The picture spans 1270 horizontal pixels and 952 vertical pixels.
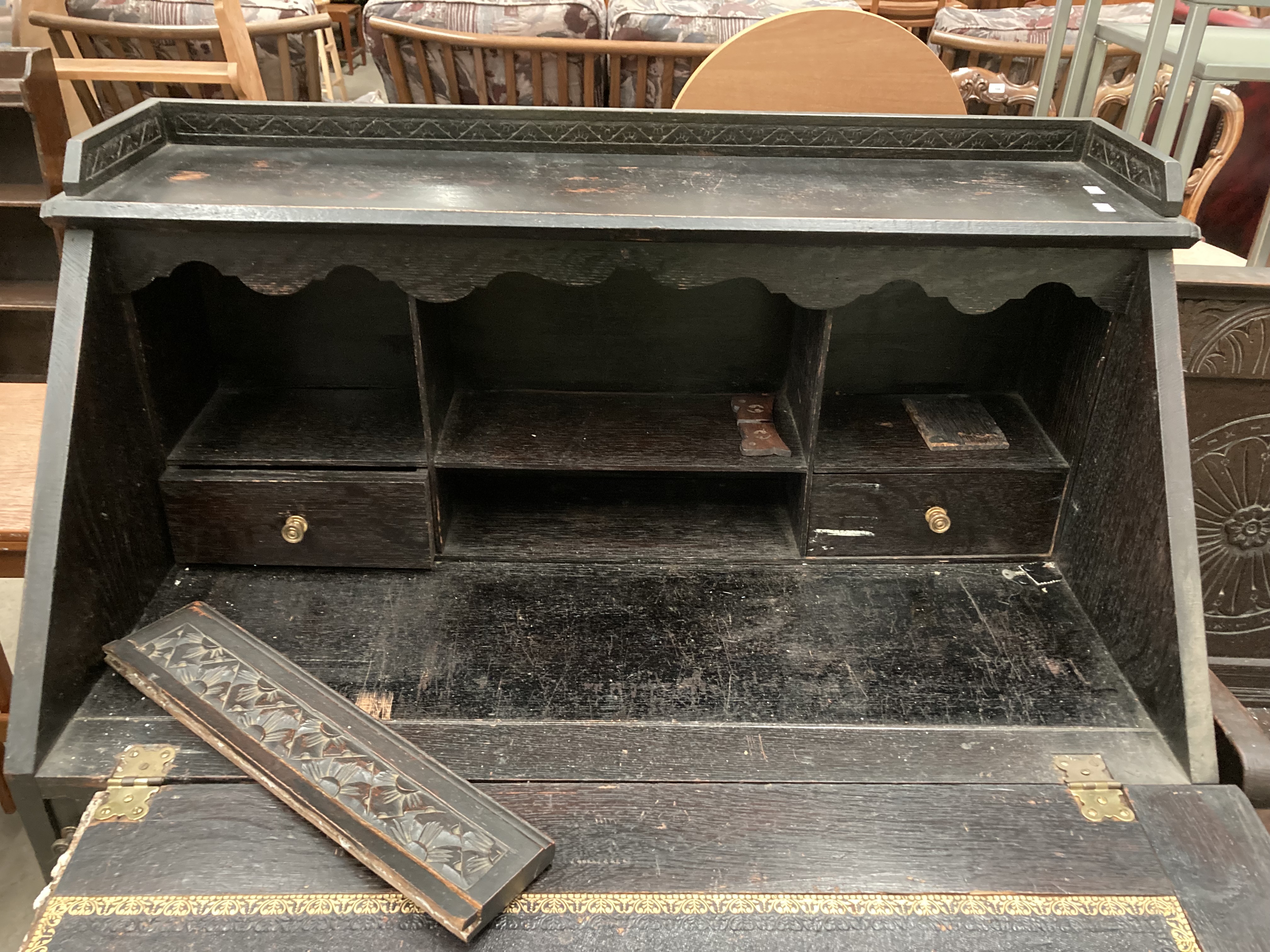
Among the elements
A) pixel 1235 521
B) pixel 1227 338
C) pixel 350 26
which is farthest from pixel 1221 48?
pixel 350 26

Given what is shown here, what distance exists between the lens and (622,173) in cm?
138

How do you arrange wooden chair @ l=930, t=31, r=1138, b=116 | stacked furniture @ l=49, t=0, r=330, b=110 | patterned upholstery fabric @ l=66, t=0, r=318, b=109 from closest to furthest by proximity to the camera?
wooden chair @ l=930, t=31, r=1138, b=116 < stacked furniture @ l=49, t=0, r=330, b=110 < patterned upholstery fabric @ l=66, t=0, r=318, b=109

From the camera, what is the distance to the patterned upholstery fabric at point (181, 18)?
10.5 feet

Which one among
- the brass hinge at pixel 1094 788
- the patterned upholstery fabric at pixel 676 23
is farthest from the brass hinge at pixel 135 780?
the patterned upholstery fabric at pixel 676 23

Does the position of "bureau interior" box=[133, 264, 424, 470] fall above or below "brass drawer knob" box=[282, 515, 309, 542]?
above

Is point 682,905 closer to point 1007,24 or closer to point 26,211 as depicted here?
point 26,211

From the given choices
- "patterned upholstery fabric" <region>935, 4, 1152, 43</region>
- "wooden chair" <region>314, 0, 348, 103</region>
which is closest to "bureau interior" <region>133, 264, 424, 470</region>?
"patterned upholstery fabric" <region>935, 4, 1152, 43</region>

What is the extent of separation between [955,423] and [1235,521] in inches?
27.8

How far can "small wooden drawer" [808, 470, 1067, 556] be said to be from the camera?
1409mm

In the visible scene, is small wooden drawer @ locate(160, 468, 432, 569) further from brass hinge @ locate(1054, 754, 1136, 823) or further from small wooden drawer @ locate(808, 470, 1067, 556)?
brass hinge @ locate(1054, 754, 1136, 823)

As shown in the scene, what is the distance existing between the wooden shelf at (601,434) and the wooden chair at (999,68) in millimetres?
1151

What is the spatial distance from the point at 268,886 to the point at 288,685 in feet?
0.90

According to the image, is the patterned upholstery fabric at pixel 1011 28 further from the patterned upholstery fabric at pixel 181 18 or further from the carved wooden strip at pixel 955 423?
the patterned upholstery fabric at pixel 181 18

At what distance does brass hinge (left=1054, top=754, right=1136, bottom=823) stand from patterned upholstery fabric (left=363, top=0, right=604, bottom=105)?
2688 millimetres
